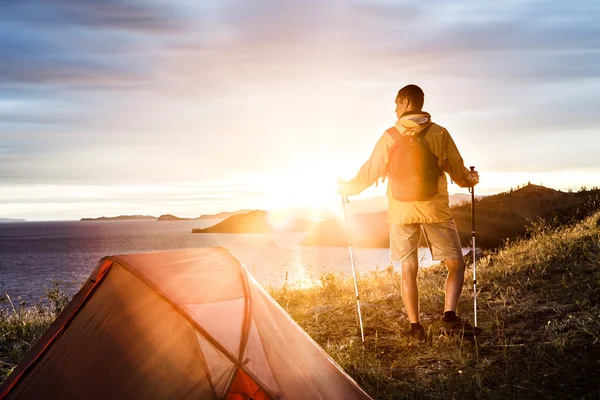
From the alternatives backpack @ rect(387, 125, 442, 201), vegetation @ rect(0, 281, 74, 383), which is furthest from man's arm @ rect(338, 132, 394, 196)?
vegetation @ rect(0, 281, 74, 383)

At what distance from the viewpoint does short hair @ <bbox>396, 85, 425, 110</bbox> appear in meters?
6.29

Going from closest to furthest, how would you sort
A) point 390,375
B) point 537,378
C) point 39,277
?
point 537,378 < point 390,375 < point 39,277

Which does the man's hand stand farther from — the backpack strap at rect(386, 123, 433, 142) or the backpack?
the backpack strap at rect(386, 123, 433, 142)

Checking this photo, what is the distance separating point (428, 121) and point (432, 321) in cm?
279

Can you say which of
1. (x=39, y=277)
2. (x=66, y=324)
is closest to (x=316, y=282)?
(x=66, y=324)

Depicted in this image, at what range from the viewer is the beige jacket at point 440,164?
6.26 metres

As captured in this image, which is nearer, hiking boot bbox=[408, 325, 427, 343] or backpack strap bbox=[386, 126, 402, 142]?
backpack strap bbox=[386, 126, 402, 142]

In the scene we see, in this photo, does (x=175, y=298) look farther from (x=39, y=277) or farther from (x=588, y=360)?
(x=39, y=277)

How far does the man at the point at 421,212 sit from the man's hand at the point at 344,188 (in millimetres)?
387

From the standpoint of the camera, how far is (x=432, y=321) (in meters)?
7.38

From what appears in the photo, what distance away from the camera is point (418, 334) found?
6574 millimetres

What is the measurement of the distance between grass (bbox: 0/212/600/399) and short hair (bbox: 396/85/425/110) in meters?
2.77

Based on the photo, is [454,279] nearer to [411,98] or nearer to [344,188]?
[344,188]

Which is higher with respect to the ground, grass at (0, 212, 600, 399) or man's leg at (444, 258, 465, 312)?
man's leg at (444, 258, 465, 312)
